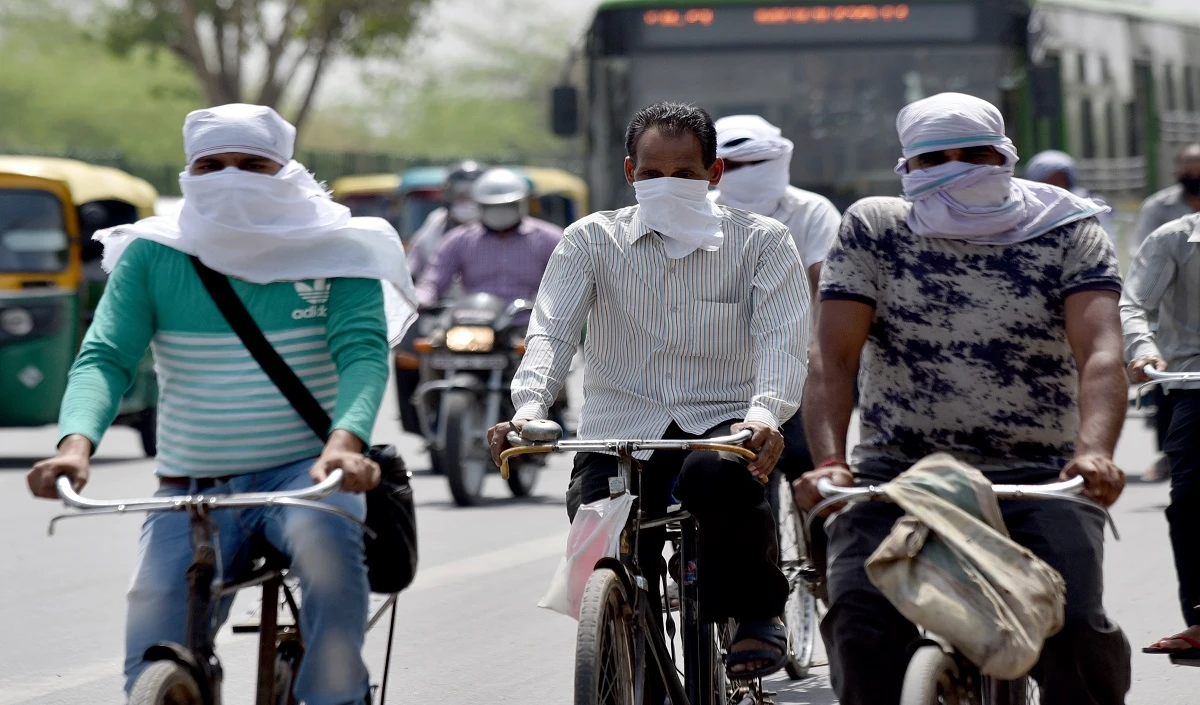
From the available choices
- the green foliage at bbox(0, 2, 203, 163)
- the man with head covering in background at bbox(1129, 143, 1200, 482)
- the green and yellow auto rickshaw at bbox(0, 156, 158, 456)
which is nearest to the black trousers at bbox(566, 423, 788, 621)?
the man with head covering in background at bbox(1129, 143, 1200, 482)

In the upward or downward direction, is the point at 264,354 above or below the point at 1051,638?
above

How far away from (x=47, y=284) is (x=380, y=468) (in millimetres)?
9983

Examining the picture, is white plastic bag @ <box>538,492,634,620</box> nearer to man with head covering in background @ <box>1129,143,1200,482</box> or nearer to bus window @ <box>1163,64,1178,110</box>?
man with head covering in background @ <box>1129,143,1200,482</box>

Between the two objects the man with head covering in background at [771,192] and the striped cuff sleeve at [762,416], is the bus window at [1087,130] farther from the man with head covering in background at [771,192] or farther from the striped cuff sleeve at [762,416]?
the striped cuff sleeve at [762,416]

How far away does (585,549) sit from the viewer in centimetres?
440

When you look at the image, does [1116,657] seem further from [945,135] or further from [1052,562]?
[945,135]

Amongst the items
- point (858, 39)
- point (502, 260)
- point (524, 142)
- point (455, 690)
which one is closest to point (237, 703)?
point (455, 690)

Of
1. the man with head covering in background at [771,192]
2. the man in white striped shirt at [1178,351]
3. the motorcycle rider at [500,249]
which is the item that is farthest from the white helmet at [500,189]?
the man in white striped shirt at [1178,351]

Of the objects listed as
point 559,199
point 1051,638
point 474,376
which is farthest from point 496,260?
point 559,199

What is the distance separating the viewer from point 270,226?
441 centimetres

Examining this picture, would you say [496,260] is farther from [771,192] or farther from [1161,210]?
[771,192]

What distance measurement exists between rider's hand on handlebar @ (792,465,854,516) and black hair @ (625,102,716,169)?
40.0 inches

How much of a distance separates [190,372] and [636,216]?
44.5 inches

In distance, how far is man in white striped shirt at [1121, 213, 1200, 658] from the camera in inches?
250
